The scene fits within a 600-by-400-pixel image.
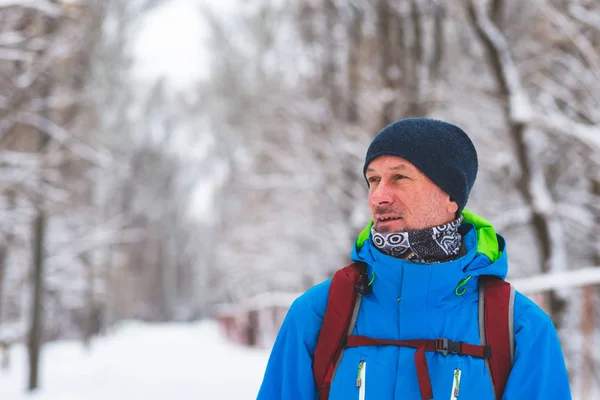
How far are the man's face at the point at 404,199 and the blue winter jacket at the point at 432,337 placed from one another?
9 centimetres

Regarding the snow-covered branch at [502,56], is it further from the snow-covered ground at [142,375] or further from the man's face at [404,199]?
the man's face at [404,199]

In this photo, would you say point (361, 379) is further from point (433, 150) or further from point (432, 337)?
point (433, 150)

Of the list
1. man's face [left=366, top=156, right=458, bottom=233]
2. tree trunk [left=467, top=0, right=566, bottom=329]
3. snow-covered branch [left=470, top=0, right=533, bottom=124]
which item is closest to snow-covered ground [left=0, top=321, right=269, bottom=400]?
tree trunk [left=467, top=0, right=566, bottom=329]

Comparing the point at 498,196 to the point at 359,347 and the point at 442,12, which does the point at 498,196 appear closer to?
the point at 442,12

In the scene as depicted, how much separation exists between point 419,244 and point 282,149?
56.6ft

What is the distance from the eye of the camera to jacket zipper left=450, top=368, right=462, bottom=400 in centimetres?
164

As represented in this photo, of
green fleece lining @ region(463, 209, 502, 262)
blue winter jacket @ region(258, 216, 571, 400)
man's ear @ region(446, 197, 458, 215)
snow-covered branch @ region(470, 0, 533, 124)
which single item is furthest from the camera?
snow-covered branch @ region(470, 0, 533, 124)

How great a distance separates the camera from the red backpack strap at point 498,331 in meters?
1.65

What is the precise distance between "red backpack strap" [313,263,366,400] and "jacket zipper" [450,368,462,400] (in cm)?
26

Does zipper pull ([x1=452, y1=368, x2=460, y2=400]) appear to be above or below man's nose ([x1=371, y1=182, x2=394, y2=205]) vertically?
below

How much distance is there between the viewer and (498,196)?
1287 centimetres

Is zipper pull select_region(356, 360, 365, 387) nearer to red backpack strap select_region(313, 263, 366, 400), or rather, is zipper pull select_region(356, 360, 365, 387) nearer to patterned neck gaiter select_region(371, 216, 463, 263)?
red backpack strap select_region(313, 263, 366, 400)

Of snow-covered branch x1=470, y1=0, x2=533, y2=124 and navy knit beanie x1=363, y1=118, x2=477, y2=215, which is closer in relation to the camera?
navy knit beanie x1=363, y1=118, x2=477, y2=215

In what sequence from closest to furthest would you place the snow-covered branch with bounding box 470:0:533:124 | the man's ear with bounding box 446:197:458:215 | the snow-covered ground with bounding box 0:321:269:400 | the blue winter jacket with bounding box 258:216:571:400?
1. the blue winter jacket with bounding box 258:216:571:400
2. the man's ear with bounding box 446:197:458:215
3. the snow-covered branch with bounding box 470:0:533:124
4. the snow-covered ground with bounding box 0:321:269:400
